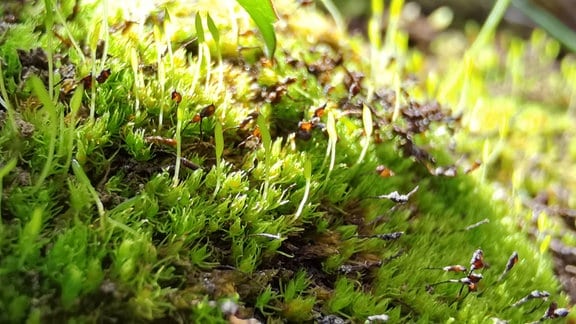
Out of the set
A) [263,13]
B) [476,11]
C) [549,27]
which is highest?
[263,13]

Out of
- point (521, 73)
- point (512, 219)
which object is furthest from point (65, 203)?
point (521, 73)

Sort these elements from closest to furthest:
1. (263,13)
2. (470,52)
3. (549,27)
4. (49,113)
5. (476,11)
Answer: (49,113)
(263,13)
(470,52)
(549,27)
(476,11)

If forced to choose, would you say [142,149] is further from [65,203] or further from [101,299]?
[101,299]

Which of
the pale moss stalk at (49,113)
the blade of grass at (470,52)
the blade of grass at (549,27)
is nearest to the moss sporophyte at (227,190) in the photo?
the pale moss stalk at (49,113)

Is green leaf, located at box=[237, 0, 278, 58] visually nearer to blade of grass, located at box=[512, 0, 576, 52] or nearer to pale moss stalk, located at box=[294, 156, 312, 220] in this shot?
pale moss stalk, located at box=[294, 156, 312, 220]

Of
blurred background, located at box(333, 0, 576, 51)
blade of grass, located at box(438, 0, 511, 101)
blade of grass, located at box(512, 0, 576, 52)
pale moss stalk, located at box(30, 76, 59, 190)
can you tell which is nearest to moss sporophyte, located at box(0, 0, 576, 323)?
pale moss stalk, located at box(30, 76, 59, 190)

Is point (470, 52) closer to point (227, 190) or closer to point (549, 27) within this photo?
point (549, 27)

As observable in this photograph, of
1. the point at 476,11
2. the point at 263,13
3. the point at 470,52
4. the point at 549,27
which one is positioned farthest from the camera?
the point at 476,11

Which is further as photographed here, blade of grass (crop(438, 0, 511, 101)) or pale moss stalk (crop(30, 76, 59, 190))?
blade of grass (crop(438, 0, 511, 101))

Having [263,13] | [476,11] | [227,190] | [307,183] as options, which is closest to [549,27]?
[476,11]
